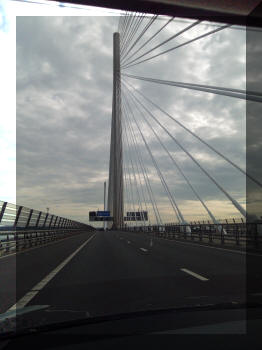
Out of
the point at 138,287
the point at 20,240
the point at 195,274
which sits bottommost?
the point at 20,240

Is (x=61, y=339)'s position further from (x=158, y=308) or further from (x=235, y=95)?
Answer: (x=235, y=95)

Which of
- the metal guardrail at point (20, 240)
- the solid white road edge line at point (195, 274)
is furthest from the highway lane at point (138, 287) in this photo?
the metal guardrail at point (20, 240)

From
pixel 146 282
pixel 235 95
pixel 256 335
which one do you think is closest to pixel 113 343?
pixel 256 335

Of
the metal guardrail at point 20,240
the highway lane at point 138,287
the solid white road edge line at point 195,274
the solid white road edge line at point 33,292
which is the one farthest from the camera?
the metal guardrail at point 20,240

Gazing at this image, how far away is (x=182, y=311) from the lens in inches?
167

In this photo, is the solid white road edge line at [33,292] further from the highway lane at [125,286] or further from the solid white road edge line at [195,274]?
the solid white road edge line at [195,274]

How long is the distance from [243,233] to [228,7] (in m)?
13.5

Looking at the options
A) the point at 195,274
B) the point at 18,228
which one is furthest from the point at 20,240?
the point at 195,274

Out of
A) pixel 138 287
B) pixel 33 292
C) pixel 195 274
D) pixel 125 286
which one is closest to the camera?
pixel 33 292

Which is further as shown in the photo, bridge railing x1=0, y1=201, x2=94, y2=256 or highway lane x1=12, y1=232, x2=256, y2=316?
bridge railing x1=0, y1=201, x2=94, y2=256

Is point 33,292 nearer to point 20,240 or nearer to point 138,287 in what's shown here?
point 138,287

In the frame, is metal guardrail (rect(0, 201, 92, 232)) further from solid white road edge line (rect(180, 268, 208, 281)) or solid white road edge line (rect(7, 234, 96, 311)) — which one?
solid white road edge line (rect(180, 268, 208, 281))

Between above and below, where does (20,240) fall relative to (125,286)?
below

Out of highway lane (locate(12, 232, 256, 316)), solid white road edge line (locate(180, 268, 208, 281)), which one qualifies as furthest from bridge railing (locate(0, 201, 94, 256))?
solid white road edge line (locate(180, 268, 208, 281))
